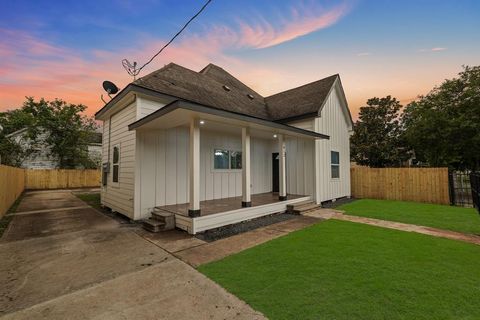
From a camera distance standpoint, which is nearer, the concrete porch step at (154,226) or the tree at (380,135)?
the concrete porch step at (154,226)

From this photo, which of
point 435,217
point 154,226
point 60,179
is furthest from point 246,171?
point 60,179

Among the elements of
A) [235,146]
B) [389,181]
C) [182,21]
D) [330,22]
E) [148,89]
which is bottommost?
[389,181]

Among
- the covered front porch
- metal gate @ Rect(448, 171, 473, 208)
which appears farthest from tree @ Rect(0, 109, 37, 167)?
metal gate @ Rect(448, 171, 473, 208)

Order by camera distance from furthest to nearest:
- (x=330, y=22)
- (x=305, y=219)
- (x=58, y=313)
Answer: (x=330, y=22) < (x=305, y=219) < (x=58, y=313)

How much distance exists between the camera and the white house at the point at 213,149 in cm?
603

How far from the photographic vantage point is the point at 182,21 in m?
6.18

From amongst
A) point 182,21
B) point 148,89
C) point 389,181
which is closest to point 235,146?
point 148,89

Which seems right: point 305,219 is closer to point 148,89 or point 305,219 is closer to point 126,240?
point 126,240

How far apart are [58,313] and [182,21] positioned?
6882 millimetres

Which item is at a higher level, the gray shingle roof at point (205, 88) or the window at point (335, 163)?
the gray shingle roof at point (205, 88)

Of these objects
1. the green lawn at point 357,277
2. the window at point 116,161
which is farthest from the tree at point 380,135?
the window at point 116,161

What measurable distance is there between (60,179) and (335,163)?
23.1 metres

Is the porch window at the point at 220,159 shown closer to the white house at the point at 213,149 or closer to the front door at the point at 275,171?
the white house at the point at 213,149

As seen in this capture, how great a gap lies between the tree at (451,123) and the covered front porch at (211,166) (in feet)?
38.5
